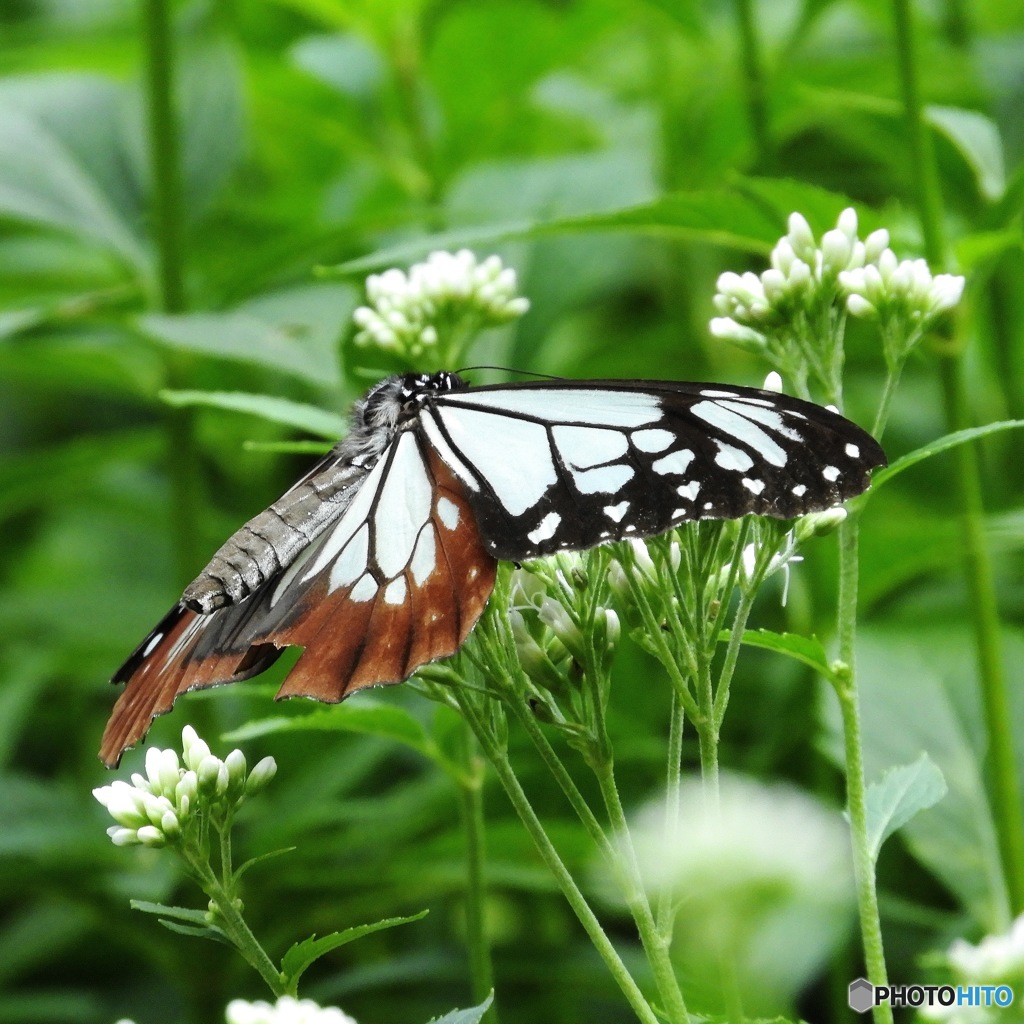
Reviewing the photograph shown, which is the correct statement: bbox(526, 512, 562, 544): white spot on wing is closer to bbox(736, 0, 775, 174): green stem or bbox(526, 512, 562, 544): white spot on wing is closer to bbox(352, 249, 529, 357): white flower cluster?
bbox(352, 249, 529, 357): white flower cluster

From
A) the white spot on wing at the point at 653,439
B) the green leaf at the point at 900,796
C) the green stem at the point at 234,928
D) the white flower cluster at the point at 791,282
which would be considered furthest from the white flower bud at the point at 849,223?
the green stem at the point at 234,928

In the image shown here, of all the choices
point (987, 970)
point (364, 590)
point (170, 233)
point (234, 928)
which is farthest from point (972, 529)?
point (170, 233)

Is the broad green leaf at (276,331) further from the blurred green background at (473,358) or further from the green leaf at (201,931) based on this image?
the green leaf at (201,931)

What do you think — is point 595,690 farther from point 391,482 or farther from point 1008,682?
point 1008,682

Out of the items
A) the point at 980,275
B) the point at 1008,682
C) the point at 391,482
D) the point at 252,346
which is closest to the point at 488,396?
the point at 391,482

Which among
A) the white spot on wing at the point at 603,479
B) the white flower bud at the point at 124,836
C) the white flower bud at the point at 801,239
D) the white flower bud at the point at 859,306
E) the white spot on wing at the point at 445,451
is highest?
the white flower bud at the point at 801,239

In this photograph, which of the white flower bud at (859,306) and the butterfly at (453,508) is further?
the white flower bud at (859,306)
